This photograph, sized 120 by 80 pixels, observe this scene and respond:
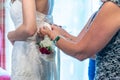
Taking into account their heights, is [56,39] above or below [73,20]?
above

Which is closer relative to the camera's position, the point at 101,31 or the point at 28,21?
the point at 101,31

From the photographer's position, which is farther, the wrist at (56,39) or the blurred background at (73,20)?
the blurred background at (73,20)

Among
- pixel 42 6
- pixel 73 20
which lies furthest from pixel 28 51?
pixel 73 20

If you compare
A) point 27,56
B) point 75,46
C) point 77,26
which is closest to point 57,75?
point 27,56

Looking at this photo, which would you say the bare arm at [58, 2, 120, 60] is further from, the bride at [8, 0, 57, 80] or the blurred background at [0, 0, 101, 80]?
the blurred background at [0, 0, 101, 80]

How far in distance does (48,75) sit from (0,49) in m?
1.11

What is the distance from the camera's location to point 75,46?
4.53 feet

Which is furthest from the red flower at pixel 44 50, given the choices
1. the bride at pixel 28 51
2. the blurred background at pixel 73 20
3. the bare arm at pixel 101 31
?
the blurred background at pixel 73 20

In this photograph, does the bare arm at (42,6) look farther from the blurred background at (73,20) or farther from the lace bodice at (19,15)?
Answer: the blurred background at (73,20)

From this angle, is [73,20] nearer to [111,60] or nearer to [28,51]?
[28,51]

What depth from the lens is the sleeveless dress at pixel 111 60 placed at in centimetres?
133

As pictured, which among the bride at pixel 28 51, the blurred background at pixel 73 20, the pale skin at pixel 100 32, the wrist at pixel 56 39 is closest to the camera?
the pale skin at pixel 100 32

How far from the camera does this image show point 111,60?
4.42 ft

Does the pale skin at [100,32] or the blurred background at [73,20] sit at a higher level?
the pale skin at [100,32]
